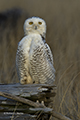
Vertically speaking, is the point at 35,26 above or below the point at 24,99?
above

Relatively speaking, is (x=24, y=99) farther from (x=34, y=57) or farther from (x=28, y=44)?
(x=28, y=44)

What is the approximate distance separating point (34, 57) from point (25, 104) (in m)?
0.48

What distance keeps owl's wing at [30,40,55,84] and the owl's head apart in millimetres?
135

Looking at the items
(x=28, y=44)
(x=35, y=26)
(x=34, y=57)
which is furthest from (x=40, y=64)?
(x=35, y=26)

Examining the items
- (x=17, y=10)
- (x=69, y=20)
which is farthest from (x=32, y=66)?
(x=17, y=10)

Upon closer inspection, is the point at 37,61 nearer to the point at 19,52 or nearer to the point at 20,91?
the point at 19,52

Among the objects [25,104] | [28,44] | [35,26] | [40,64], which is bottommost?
[25,104]

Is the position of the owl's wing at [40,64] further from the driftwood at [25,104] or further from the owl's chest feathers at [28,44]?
the driftwood at [25,104]

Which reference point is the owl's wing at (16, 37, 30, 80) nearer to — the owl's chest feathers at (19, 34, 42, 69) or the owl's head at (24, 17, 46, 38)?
the owl's chest feathers at (19, 34, 42, 69)

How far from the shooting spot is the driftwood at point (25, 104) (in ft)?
6.84

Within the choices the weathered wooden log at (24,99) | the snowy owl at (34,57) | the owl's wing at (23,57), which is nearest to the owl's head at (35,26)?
the snowy owl at (34,57)

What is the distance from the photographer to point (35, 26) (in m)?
2.41

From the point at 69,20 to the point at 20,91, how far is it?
3.85 metres

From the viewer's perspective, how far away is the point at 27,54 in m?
2.38
